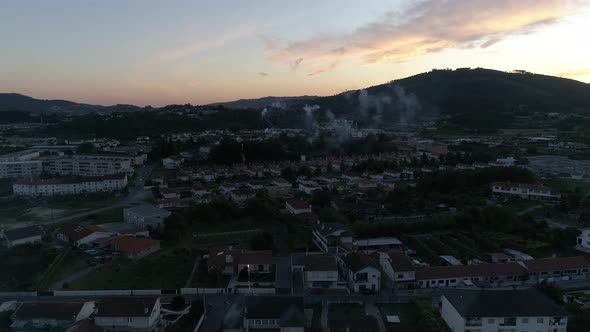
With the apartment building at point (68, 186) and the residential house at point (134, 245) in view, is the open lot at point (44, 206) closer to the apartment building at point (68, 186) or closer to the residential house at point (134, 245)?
the apartment building at point (68, 186)

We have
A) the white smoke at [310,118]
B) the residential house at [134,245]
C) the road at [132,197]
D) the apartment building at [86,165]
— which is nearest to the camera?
the residential house at [134,245]

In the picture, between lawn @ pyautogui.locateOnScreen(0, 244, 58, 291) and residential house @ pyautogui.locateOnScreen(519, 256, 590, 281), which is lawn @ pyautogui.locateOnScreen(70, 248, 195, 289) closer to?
lawn @ pyautogui.locateOnScreen(0, 244, 58, 291)

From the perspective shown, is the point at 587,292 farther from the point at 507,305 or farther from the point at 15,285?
the point at 15,285

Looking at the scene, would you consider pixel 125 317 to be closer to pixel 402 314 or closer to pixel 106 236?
pixel 402 314

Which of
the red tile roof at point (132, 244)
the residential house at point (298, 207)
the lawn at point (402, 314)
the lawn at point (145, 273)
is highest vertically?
the residential house at point (298, 207)

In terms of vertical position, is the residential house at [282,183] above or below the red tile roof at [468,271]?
above

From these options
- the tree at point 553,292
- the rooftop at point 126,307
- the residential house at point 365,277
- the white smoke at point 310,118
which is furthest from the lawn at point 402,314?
the white smoke at point 310,118

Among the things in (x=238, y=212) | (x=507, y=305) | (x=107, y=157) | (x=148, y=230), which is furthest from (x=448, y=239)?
(x=107, y=157)
